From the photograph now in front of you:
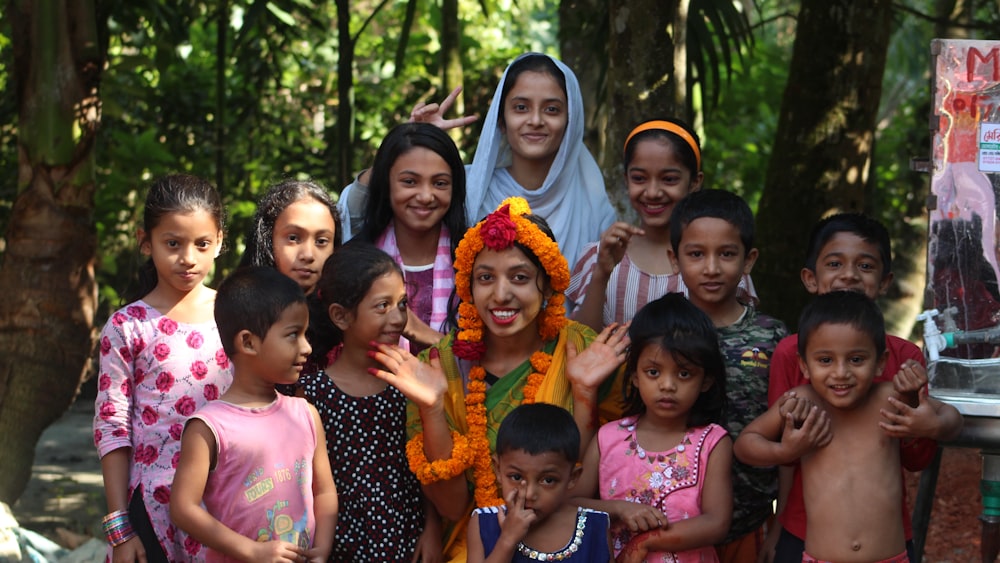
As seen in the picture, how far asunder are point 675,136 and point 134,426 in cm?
205

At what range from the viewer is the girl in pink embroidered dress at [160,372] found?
3.41m

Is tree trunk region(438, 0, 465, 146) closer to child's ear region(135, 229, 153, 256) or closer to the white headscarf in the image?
the white headscarf

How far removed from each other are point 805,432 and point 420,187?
5.16ft

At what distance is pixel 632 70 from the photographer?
4.88 meters

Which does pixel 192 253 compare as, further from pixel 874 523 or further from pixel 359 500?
pixel 874 523

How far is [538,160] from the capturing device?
4281 mm

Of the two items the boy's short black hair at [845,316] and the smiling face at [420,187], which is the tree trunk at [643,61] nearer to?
the smiling face at [420,187]

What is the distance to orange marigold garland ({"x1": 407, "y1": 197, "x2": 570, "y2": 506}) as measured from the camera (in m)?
3.38

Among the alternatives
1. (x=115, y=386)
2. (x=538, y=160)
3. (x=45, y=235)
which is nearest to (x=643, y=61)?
(x=538, y=160)

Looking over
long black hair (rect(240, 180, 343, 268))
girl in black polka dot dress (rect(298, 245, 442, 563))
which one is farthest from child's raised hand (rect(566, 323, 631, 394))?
long black hair (rect(240, 180, 343, 268))

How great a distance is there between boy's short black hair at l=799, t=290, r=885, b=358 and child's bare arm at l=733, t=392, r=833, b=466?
0.20 m

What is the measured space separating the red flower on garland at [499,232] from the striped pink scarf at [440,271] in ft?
1.88

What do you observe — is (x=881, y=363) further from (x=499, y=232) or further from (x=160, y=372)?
(x=160, y=372)

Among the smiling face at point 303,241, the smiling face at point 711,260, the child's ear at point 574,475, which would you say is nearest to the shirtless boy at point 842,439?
the smiling face at point 711,260
